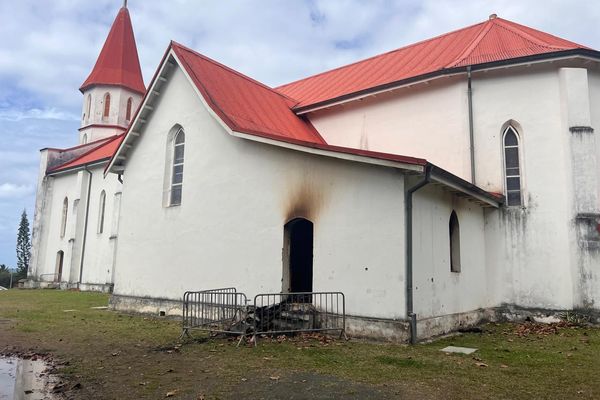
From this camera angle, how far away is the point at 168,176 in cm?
1662

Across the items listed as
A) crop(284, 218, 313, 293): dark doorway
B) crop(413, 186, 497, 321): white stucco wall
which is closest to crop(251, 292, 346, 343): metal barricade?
crop(413, 186, 497, 321): white stucco wall

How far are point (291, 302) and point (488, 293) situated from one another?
6970 millimetres

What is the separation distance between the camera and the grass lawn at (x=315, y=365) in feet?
22.7

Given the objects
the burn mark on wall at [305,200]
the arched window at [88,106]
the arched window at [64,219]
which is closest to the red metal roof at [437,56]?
the burn mark on wall at [305,200]

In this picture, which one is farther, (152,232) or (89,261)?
(89,261)

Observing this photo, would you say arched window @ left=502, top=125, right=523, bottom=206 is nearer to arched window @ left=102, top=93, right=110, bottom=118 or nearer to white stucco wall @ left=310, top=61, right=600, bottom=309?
white stucco wall @ left=310, top=61, right=600, bottom=309

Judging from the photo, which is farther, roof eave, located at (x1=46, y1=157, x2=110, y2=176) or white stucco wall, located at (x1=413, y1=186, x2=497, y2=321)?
roof eave, located at (x1=46, y1=157, x2=110, y2=176)

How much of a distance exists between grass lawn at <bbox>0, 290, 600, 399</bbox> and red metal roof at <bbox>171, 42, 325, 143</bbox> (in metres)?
6.08

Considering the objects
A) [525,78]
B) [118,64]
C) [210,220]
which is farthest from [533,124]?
[118,64]

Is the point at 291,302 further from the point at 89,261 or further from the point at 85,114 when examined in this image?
the point at 85,114

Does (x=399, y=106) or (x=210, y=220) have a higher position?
(x=399, y=106)

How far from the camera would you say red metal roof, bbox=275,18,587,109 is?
642 inches

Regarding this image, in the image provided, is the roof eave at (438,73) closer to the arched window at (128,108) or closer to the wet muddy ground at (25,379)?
the wet muddy ground at (25,379)

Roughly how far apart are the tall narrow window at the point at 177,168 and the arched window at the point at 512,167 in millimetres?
10941
